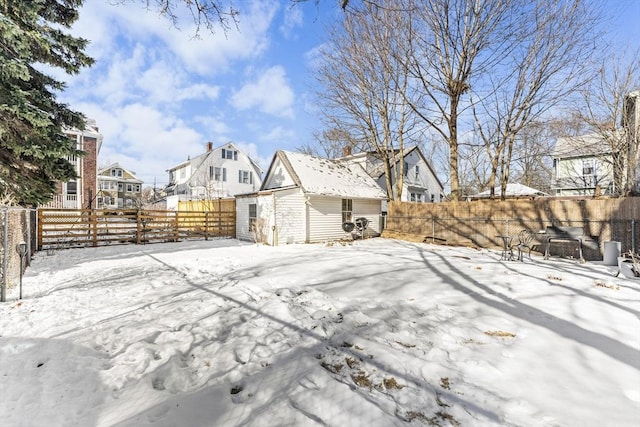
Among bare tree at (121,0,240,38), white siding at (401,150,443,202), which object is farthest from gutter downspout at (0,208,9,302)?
white siding at (401,150,443,202)

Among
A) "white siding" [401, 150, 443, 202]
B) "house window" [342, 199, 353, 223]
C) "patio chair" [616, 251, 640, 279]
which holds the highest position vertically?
"white siding" [401, 150, 443, 202]

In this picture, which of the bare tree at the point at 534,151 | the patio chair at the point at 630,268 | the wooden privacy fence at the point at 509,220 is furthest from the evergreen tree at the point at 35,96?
the bare tree at the point at 534,151

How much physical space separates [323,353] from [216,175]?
1220 inches

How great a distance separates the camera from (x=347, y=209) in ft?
52.4

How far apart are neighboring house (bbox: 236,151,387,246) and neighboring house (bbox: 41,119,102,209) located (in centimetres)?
1458

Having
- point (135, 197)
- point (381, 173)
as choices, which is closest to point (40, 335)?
point (381, 173)

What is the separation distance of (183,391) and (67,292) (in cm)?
453

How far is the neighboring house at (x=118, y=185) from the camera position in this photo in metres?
39.8

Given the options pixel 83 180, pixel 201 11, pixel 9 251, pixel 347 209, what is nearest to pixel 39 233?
pixel 9 251

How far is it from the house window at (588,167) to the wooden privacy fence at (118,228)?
1127 inches

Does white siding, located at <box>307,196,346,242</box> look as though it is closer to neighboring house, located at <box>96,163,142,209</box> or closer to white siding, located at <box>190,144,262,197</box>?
white siding, located at <box>190,144,262,197</box>

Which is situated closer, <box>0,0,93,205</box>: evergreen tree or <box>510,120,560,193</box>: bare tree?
<box>0,0,93,205</box>: evergreen tree

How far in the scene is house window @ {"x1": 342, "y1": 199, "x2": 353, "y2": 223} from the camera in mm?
15778

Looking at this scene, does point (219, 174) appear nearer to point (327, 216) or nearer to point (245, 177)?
point (245, 177)
